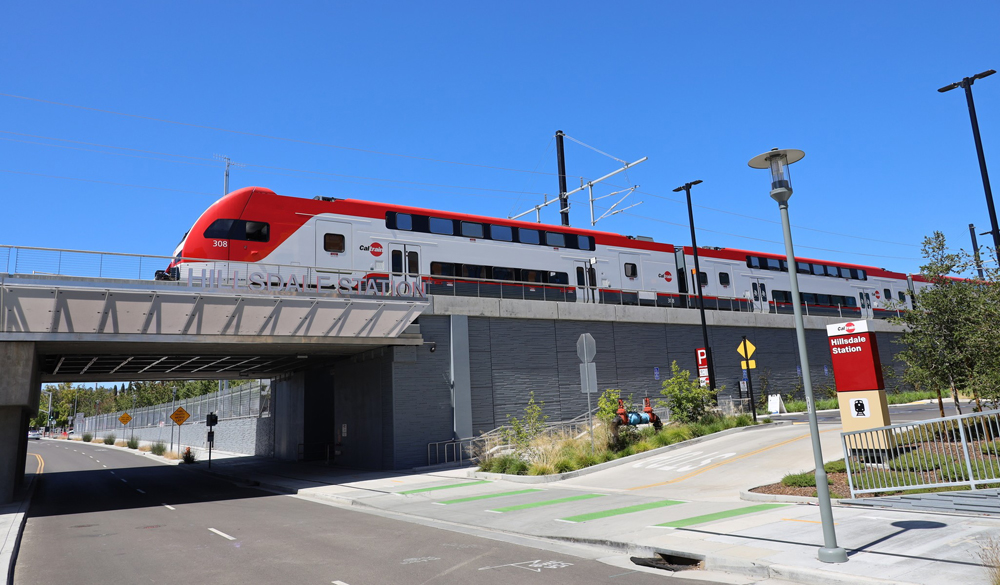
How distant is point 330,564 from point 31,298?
13.5m

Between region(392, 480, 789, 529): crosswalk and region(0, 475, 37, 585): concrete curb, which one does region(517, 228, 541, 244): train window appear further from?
region(0, 475, 37, 585): concrete curb

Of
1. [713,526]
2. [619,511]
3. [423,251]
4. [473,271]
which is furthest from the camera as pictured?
[473,271]

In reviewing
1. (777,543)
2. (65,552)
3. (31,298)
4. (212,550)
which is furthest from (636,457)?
(31,298)

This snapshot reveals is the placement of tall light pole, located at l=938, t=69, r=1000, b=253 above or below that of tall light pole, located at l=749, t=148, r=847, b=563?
above

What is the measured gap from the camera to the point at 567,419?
28016mm

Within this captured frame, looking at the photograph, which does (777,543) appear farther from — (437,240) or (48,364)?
(48,364)

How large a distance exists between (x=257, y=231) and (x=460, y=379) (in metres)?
9.39

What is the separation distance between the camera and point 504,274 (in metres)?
27.7

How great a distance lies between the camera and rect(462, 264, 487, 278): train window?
2664 cm

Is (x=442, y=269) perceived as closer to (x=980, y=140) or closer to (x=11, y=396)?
(x=11, y=396)

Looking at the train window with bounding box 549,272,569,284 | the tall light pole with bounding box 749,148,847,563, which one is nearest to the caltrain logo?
the train window with bounding box 549,272,569,284

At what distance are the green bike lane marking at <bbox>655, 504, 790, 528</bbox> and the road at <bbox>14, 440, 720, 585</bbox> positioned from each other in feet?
6.20

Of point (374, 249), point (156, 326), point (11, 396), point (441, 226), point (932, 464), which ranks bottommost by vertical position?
point (932, 464)

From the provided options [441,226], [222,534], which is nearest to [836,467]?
[222,534]
